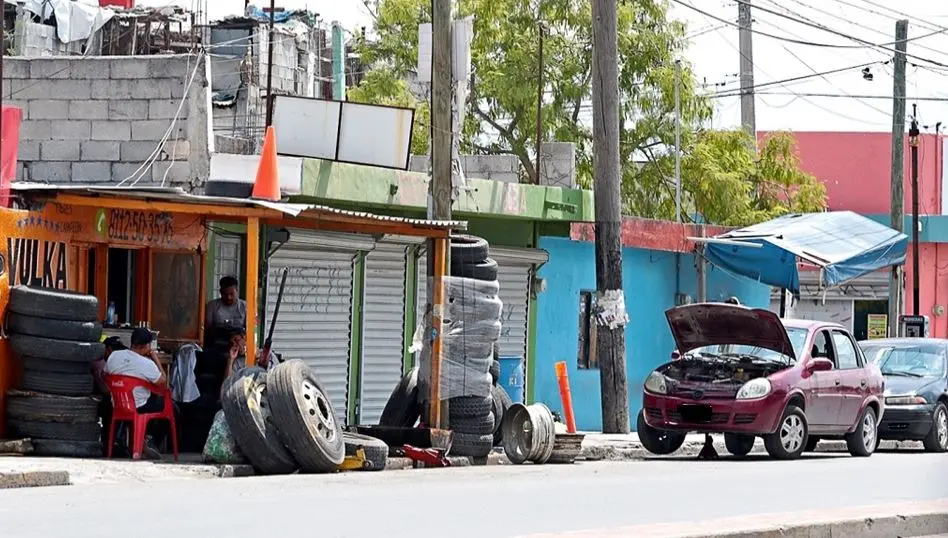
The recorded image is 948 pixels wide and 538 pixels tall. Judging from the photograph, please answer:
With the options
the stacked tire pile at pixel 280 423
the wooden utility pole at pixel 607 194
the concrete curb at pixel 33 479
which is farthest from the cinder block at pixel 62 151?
the concrete curb at pixel 33 479

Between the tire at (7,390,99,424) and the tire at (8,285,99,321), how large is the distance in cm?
74

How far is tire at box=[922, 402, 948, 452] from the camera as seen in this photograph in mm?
23266

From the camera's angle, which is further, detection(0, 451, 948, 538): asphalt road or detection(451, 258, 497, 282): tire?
detection(451, 258, 497, 282): tire

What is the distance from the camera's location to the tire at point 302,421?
584 inches

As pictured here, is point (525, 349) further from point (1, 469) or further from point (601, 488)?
point (1, 469)

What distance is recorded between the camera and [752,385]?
19.0 m

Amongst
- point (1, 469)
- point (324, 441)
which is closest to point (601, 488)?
point (324, 441)

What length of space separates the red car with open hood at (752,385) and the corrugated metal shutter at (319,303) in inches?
154

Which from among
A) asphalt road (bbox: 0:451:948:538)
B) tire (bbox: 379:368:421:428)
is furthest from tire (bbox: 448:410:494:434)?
asphalt road (bbox: 0:451:948:538)

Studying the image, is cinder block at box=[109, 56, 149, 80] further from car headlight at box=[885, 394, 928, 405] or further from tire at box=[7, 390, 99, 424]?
car headlight at box=[885, 394, 928, 405]

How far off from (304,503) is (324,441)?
3.30 m

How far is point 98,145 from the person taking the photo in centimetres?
1955

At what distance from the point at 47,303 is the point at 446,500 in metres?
4.73

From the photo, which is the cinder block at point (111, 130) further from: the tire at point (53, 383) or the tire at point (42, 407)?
the tire at point (42, 407)
